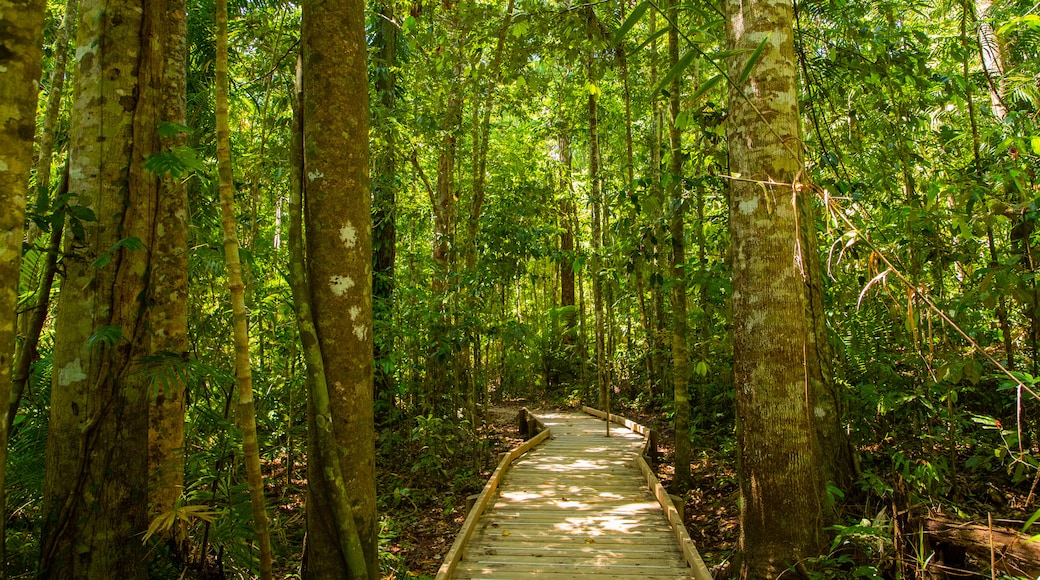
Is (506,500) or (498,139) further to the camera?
(498,139)

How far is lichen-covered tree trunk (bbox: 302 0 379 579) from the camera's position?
2518mm

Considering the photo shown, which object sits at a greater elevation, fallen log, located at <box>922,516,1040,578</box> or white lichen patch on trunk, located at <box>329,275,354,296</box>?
white lichen patch on trunk, located at <box>329,275,354,296</box>

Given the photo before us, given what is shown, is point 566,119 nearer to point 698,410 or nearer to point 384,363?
point 698,410

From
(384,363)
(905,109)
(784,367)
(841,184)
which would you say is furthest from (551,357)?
(784,367)

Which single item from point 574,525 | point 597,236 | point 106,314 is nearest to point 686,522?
point 574,525

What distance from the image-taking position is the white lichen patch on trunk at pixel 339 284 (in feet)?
8.41

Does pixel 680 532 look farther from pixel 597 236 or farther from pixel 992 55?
pixel 597 236

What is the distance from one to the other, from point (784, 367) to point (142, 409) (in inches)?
119

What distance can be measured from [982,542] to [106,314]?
15.2 feet

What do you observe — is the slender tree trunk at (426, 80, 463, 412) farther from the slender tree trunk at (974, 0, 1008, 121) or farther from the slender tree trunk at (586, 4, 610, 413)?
the slender tree trunk at (974, 0, 1008, 121)

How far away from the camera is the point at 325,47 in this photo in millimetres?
2631

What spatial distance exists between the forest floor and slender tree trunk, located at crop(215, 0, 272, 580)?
1.94 meters

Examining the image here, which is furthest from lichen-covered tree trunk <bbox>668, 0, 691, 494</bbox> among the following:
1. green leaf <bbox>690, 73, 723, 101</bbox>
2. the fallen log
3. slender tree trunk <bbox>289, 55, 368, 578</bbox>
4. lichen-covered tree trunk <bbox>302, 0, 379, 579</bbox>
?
green leaf <bbox>690, 73, 723, 101</bbox>

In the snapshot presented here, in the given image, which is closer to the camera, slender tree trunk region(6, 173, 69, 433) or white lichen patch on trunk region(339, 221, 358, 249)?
slender tree trunk region(6, 173, 69, 433)
